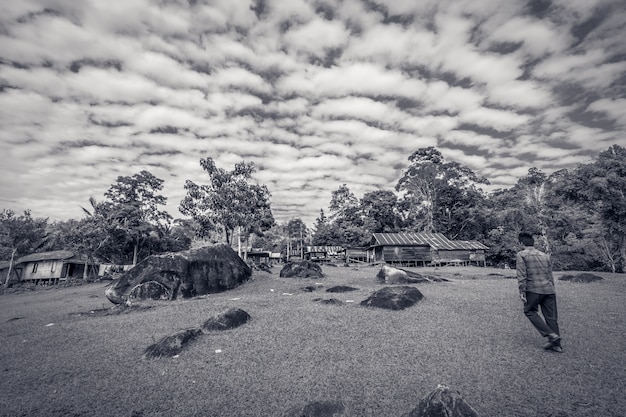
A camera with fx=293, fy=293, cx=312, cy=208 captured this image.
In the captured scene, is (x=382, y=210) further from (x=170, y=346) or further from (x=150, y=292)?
(x=170, y=346)

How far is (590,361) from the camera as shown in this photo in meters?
5.09

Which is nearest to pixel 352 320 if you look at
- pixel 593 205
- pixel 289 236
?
pixel 593 205

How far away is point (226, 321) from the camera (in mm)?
7695

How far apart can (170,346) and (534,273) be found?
7.64 meters

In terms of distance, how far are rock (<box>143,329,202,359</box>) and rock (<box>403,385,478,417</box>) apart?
15.9ft

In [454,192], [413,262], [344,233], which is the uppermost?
[454,192]

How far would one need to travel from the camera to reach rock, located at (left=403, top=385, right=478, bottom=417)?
10.7ft

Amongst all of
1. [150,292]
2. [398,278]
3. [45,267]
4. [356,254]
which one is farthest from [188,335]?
[45,267]

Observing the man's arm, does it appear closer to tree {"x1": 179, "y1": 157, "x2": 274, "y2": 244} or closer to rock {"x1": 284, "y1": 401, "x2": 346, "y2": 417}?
rock {"x1": 284, "y1": 401, "x2": 346, "y2": 417}

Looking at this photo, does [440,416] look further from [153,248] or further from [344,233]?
[344,233]

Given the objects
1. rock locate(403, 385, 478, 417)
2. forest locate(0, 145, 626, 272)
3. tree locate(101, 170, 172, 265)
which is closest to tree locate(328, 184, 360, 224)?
forest locate(0, 145, 626, 272)

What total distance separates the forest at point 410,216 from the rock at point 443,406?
25.8 meters

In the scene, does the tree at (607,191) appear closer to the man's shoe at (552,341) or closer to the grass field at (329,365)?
the grass field at (329,365)

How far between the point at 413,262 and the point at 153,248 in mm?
37500
